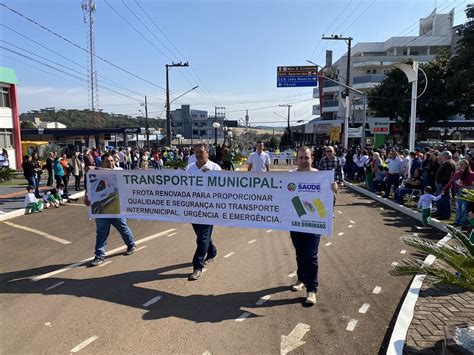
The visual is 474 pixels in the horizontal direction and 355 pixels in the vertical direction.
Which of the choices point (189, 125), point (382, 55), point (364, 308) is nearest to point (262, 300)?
point (364, 308)

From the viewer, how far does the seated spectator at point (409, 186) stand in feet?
40.0

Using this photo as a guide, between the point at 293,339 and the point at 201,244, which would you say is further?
the point at 201,244

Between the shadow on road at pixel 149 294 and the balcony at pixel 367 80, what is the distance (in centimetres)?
5567

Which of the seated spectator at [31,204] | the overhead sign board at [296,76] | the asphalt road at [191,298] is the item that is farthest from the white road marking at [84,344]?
the overhead sign board at [296,76]

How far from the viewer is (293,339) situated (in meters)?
3.95

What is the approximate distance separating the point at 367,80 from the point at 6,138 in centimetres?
4724

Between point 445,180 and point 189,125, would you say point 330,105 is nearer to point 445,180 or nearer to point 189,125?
point 189,125

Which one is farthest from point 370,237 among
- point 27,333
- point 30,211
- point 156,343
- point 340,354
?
point 30,211

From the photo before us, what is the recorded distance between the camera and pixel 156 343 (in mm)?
3861

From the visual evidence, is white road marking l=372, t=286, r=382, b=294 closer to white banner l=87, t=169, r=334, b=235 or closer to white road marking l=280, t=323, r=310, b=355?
white banner l=87, t=169, r=334, b=235

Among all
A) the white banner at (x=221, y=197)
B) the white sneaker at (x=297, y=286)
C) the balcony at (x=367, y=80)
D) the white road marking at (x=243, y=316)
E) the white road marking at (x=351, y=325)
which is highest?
the balcony at (x=367, y=80)

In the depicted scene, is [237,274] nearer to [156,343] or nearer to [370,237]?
[156,343]

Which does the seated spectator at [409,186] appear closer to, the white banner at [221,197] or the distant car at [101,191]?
the white banner at [221,197]

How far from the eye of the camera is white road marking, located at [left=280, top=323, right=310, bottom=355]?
3775 millimetres
